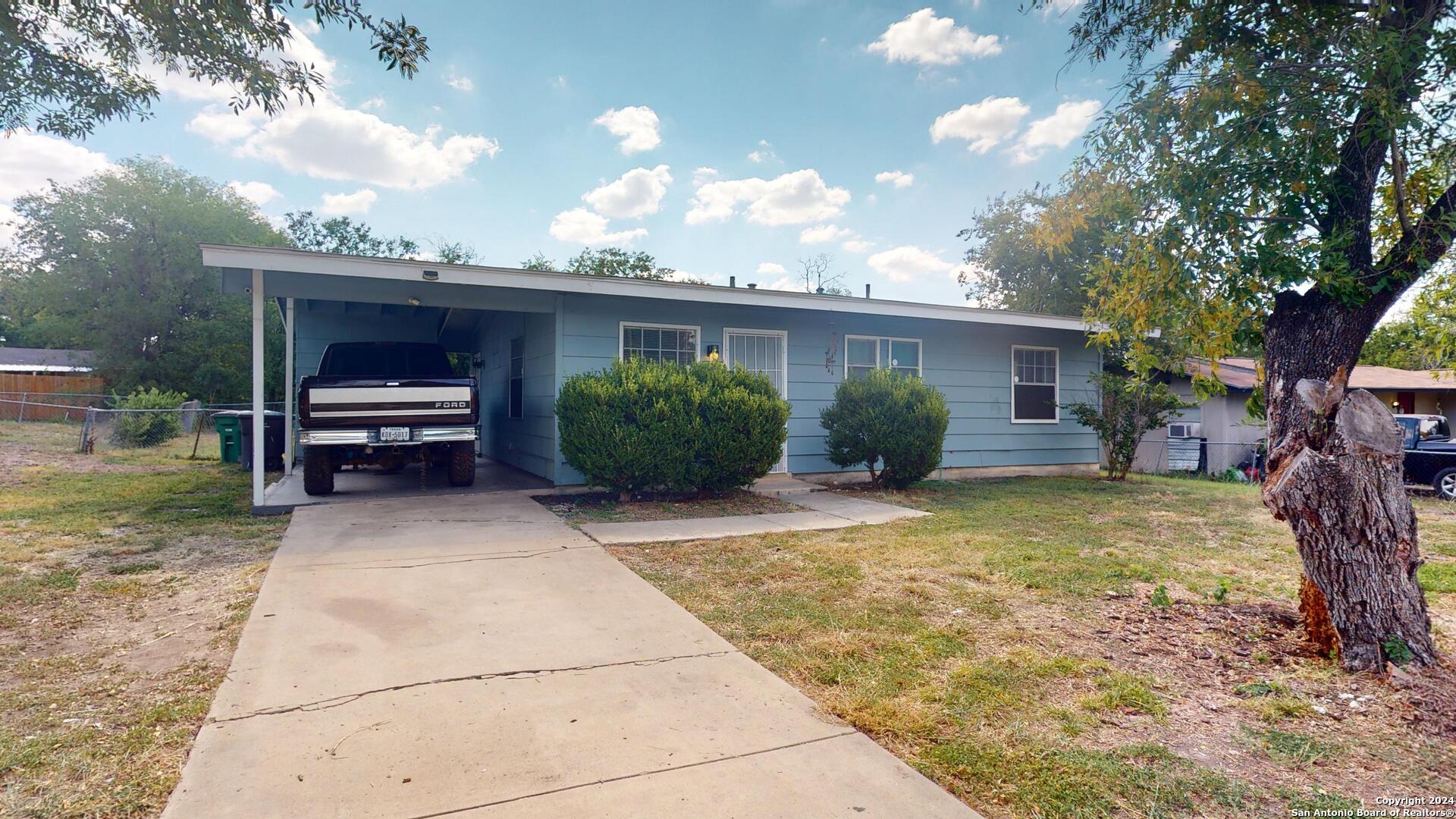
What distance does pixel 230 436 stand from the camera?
42.7 feet

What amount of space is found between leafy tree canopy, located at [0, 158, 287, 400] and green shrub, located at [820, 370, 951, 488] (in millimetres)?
28277

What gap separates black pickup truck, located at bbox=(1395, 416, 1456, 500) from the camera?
35.6ft

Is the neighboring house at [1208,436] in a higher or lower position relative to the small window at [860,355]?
lower

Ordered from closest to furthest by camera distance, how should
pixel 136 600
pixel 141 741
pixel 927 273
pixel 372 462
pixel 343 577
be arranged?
1. pixel 141 741
2. pixel 136 600
3. pixel 343 577
4. pixel 372 462
5. pixel 927 273

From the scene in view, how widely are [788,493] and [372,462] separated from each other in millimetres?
5091

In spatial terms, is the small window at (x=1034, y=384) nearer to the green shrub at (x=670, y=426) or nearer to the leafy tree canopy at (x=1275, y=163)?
the green shrub at (x=670, y=426)

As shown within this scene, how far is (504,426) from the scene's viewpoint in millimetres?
12836

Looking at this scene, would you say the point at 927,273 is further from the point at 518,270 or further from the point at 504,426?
the point at 518,270

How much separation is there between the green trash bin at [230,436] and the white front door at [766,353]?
8.98 metres

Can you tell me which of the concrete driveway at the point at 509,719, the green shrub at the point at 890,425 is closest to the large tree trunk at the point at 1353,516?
the concrete driveway at the point at 509,719

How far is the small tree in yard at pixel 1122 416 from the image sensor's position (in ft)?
37.9

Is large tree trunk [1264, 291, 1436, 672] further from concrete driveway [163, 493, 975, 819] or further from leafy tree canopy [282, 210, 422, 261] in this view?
leafy tree canopy [282, 210, 422, 261]

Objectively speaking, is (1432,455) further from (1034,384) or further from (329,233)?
(329,233)

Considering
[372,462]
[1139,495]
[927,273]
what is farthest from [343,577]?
[927,273]
